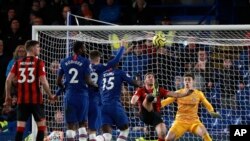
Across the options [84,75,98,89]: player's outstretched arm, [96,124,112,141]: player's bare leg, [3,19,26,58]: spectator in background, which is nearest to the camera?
[84,75,98,89]: player's outstretched arm

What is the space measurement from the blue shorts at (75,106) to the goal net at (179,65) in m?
1.94

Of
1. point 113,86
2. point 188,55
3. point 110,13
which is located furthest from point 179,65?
point 110,13

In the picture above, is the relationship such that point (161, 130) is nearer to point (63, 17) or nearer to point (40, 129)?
point (40, 129)

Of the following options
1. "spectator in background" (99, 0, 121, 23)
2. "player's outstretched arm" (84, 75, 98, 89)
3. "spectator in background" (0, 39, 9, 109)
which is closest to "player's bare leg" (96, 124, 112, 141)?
"player's outstretched arm" (84, 75, 98, 89)

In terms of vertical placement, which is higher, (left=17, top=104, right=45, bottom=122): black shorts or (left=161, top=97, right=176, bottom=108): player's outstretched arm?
(left=161, top=97, right=176, bottom=108): player's outstretched arm

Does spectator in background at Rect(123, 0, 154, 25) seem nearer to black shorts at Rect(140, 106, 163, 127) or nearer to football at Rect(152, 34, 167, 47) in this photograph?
football at Rect(152, 34, 167, 47)

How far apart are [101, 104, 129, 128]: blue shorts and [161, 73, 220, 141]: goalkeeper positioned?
88 centimetres

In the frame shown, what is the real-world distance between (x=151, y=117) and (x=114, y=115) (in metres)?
0.71

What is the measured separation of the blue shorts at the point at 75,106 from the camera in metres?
17.2

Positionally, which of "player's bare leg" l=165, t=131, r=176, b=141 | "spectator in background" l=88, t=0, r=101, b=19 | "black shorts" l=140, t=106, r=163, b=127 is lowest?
"player's bare leg" l=165, t=131, r=176, b=141

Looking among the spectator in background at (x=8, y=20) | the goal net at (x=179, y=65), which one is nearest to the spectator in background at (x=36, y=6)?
the spectator in background at (x=8, y=20)

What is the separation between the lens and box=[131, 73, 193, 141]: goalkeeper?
18469 mm

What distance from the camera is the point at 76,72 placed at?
56.5ft

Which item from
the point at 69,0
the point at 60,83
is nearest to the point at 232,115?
the point at 60,83
